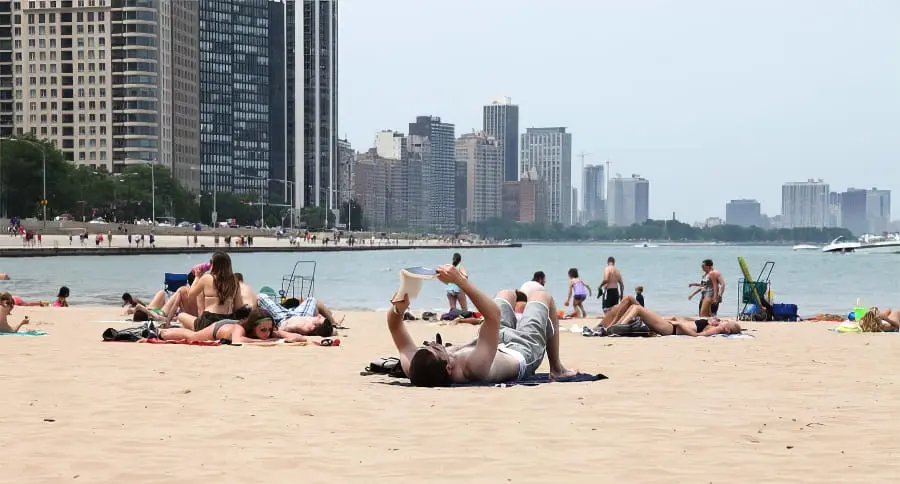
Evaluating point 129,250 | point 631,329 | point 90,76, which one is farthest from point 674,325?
point 90,76

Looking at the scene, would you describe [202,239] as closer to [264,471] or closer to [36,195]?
[36,195]

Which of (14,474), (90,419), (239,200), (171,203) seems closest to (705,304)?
(90,419)

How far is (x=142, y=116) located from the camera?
570 ft

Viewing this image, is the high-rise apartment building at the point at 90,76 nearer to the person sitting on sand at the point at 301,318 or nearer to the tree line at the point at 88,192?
the tree line at the point at 88,192

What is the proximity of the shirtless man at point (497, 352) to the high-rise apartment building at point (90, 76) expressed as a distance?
168197mm

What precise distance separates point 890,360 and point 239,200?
184 meters

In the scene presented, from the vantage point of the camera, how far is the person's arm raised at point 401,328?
9.15 m

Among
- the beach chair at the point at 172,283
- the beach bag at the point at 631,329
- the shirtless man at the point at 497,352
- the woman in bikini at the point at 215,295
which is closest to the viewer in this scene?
the shirtless man at the point at 497,352

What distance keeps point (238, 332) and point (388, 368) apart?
148 inches

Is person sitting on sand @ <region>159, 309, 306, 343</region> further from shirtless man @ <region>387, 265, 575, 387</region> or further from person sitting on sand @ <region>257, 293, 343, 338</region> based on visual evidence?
shirtless man @ <region>387, 265, 575, 387</region>

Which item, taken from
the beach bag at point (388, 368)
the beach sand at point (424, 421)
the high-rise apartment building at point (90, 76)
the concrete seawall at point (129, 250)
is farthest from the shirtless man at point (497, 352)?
the high-rise apartment building at point (90, 76)

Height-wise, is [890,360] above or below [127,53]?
below

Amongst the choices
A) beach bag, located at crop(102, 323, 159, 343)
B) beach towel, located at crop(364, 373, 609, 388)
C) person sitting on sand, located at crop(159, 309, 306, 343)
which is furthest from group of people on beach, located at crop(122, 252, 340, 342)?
beach towel, located at crop(364, 373, 609, 388)

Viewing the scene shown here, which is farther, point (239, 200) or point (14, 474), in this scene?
point (239, 200)
